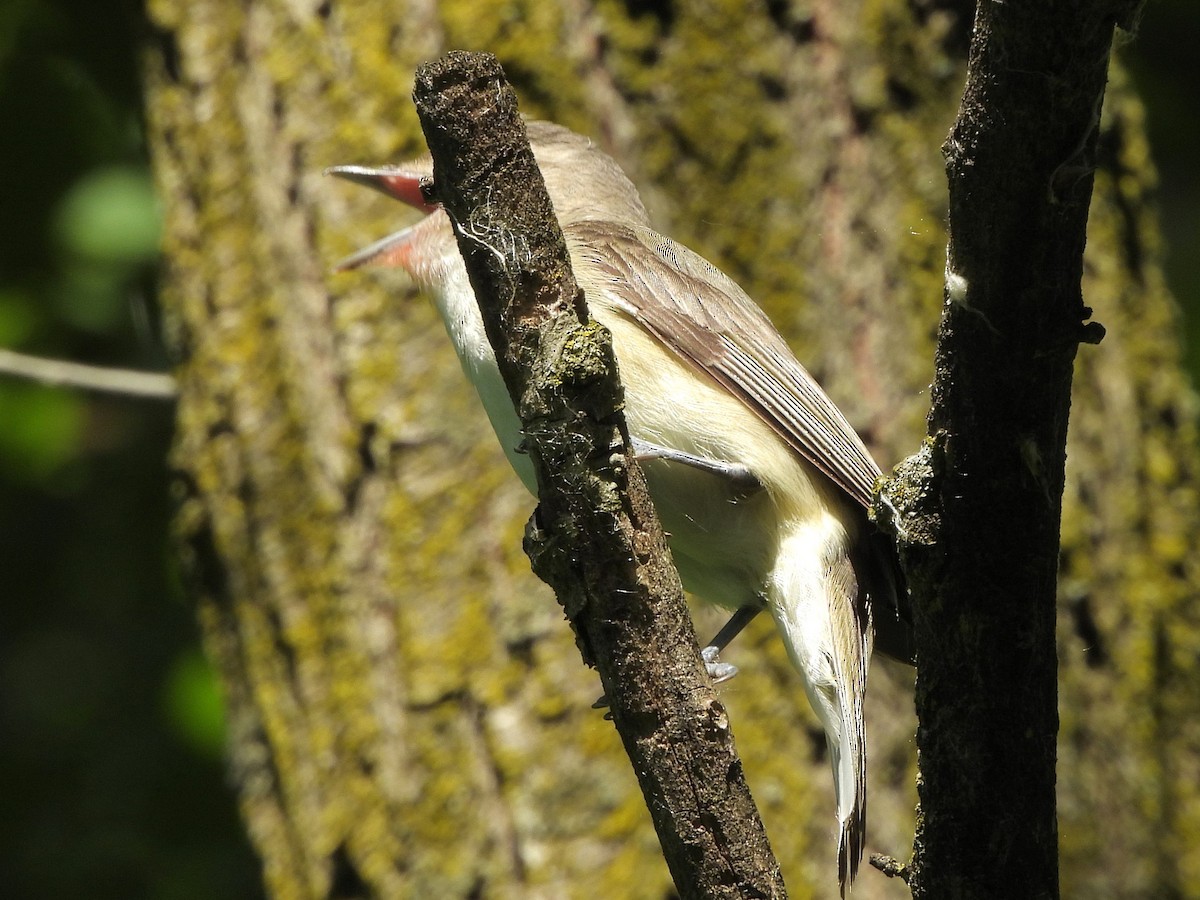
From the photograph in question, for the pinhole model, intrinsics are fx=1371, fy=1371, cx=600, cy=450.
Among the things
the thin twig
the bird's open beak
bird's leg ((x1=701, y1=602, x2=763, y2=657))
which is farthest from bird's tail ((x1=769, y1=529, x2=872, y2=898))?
the thin twig

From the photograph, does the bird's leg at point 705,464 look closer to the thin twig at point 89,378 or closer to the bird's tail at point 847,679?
the bird's tail at point 847,679

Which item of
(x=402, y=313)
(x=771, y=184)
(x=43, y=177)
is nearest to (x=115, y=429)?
(x=43, y=177)

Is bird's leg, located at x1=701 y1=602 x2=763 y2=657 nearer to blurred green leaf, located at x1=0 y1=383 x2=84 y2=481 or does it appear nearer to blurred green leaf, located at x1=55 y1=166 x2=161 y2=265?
blurred green leaf, located at x1=55 y1=166 x2=161 y2=265

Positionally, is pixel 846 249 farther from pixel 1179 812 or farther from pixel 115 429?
pixel 115 429

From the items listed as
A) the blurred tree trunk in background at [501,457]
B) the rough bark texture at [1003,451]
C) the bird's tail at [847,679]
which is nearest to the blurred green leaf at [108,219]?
the blurred tree trunk in background at [501,457]

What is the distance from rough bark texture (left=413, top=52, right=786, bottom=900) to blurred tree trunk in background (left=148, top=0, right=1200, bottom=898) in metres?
2.19

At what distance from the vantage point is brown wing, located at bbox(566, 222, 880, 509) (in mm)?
3459

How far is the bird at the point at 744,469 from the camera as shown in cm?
335

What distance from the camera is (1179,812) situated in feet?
15.0

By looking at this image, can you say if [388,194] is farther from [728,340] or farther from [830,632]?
[830,632]

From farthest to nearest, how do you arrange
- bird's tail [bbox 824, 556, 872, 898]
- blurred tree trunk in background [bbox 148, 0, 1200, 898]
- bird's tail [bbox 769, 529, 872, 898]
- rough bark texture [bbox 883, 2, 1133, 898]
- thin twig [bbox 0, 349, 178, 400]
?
thin twig [bbox 0, 349, 178, 400] → blurred tree trunk in background [bbox 148, 0, 1200, 898] → bird's tail [bbox 769, 529, 872, 898] → bird's tail [bbox 824, 556, 872, 898] → rough bark texture [bbox 883, 2, 1133, 898]

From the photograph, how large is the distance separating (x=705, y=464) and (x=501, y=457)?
137cm

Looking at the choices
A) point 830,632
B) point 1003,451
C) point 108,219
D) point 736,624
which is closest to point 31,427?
point 108,219

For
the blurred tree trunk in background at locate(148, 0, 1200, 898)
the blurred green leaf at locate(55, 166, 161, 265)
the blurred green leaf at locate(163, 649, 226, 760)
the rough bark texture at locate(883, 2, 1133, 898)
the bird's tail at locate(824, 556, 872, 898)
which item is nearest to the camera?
the rough bark texture at locate(883, 2, 1133, 898)
